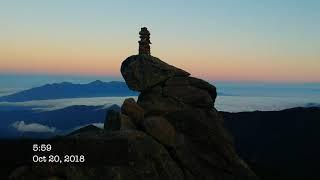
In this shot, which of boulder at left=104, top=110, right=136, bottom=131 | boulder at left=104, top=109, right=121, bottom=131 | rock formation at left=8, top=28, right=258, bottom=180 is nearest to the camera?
rock formation at left=8, top=28, right=258, bottom=180

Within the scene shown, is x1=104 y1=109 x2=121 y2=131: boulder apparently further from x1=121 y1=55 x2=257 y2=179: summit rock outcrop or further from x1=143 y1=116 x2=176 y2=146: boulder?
x1=143 y1=116 x2=176 y2=146: boulder

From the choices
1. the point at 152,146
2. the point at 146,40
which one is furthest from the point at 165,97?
the point at 152,146

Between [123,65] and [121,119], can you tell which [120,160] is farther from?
[123,65]

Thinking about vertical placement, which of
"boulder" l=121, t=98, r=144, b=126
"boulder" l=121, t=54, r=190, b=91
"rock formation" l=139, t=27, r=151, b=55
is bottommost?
"boulder" l=121, t=98, r=144, b=126

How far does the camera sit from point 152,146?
6338cm

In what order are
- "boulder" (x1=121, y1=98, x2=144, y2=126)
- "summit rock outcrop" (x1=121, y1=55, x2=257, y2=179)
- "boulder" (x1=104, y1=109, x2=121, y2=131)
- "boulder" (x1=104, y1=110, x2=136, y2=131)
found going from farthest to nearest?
1. "boulder" (x1=121, y1=98, x2=144, y2=126)
2. "summit rock outcrop" (x1=121, y1=55, x2=257, y2=179)
3. "boulder" (x1=104, y1=109, x2=121, y2=131)
4. "boulder" (x1=104, y1=110, x2=136, y2=131)

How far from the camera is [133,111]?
242 feet

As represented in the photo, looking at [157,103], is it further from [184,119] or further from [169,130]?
[169,130]

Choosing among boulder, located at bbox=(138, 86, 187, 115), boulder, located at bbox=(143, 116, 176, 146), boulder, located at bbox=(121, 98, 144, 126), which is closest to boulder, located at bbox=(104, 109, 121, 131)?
boulder, located at bbox=(121, 98, 144, 126)

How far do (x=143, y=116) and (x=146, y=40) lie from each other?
16.5 m

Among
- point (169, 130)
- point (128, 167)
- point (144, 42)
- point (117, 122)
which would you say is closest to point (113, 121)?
point (117, 122)

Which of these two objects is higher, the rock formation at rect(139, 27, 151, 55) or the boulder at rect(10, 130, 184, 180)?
the rock formation at rect(139, 27, 151, 55)

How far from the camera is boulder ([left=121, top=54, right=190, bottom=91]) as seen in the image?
81.4 metres

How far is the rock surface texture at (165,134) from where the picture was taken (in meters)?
57.4
